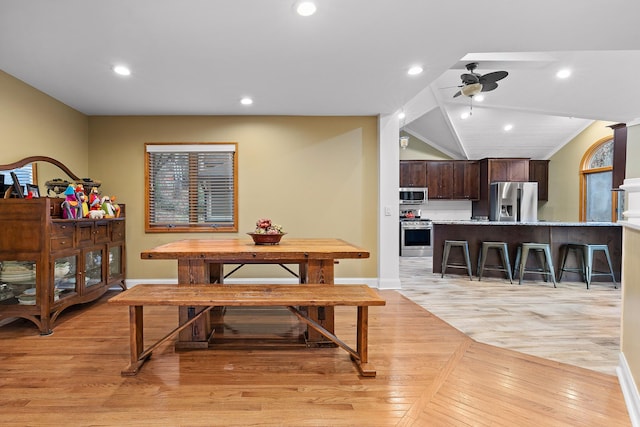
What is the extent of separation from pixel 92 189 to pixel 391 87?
345 centimetres

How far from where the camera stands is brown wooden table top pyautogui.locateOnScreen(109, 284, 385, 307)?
2016 mm

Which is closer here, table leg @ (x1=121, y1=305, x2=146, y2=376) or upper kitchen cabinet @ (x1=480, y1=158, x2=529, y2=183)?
table leg @ (x1=121, y1=305, x2=146, y2=376)

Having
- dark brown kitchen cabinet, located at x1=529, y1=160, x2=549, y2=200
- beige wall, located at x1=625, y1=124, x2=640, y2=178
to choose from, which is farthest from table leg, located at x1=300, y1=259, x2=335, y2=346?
dark brown kitchen cabinet, located at x1=529, y1=160, x2=549, y2=200

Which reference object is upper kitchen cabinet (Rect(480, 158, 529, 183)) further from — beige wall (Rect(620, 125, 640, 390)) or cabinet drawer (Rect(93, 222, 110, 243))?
cabinet drawer (Rect(93, 222, 110, 243))

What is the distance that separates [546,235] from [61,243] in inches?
235

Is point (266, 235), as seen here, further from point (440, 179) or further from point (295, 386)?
point (440, 179)

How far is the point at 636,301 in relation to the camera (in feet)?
5.73

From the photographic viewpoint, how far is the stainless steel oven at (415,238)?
297 inches

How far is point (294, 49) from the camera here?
8.44ft

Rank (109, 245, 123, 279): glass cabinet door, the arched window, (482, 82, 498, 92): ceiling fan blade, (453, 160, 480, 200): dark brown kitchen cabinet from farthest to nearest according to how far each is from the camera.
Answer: (453, 160, 480, 200): dark brown kitchen cabinet < the arched window < (482, 82, 498, 92): ceiling fan blade < (109, 245, 123, 279): glass cabinet door

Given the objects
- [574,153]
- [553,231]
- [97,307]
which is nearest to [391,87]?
[553,231]

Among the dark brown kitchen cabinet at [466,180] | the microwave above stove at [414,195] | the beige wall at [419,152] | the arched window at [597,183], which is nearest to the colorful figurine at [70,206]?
the microwave above stove at [414,195]

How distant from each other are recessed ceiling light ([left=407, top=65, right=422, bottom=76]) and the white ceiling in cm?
7

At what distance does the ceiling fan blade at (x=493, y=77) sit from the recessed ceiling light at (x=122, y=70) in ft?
12.5
